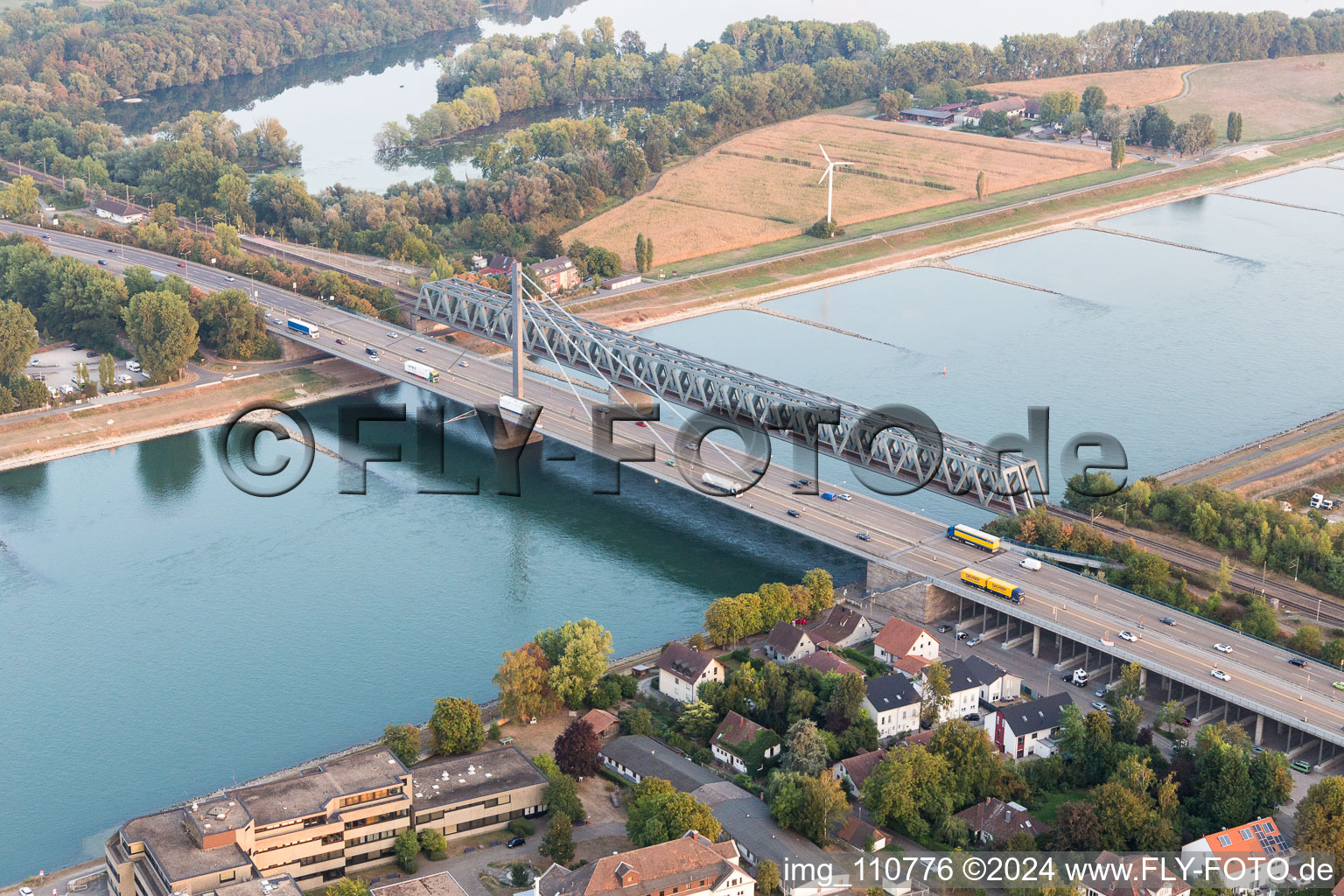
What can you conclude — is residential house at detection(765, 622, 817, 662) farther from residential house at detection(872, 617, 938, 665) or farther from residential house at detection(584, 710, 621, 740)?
residential house at detection(584, 710, 621, 740)

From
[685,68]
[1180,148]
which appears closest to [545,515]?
[1180,148]

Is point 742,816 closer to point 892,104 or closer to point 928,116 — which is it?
point 928,116

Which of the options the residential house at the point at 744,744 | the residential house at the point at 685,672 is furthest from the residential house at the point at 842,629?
the residential house at the point at 744,744

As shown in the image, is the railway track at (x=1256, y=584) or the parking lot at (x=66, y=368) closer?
the railway track at (x=1256, y=584)

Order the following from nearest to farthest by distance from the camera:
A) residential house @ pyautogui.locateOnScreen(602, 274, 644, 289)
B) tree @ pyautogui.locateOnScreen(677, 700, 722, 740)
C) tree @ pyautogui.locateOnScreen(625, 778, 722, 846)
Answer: tree @ pyautogui.locateOnScreen(625, 778, 722, 846), tree @ pyautogui.locateOnScreen(677, 700, 722, 740), residential house @ pyautogui.locateOnScreen(602, 274, 644, 289)

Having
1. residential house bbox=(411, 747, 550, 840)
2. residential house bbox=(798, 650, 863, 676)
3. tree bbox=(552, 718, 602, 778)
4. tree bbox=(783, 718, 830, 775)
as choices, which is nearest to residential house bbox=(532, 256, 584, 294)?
residential house bbox=(798, 650, 863, 676)

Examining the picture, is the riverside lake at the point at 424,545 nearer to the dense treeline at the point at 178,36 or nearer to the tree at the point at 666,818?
the tree at the point at 666,818
